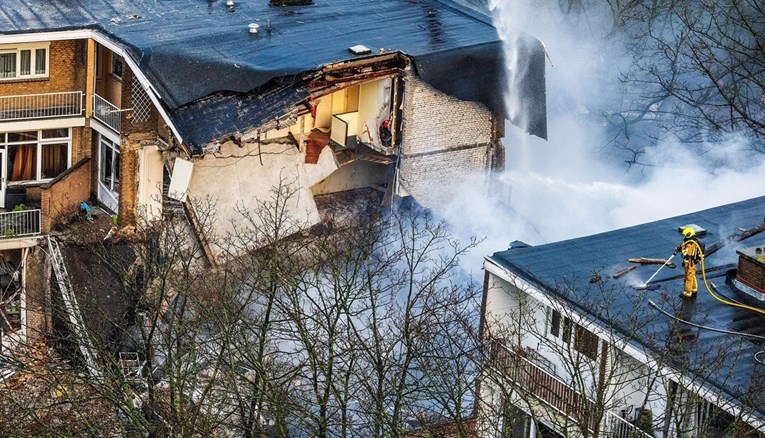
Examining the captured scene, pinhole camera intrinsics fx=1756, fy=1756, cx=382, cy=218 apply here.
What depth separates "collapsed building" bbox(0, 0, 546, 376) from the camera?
4166 centimetres

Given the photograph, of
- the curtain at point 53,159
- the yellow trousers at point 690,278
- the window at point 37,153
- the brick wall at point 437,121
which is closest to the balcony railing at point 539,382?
the yellow trousers at point 690,278

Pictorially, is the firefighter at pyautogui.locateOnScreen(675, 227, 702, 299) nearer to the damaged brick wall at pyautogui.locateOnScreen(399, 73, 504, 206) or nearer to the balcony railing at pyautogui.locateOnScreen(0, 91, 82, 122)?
the damaged brick wall at pyautogui.locateOnScreen(399, 73, 504, 206)

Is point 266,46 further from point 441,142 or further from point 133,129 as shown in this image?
point 441,142

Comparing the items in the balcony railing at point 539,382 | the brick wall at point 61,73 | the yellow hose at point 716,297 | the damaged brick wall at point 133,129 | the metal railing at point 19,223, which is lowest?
the balcony railing at point 539,382

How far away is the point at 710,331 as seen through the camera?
2931 centimetres

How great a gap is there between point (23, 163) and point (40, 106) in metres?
1.86

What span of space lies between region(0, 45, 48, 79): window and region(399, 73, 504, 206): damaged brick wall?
9.27 meters

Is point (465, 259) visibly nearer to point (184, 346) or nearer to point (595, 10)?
point (184, 346)

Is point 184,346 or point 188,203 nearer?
point 184,346

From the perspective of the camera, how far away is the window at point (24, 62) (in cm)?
4394

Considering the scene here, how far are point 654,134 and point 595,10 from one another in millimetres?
7479

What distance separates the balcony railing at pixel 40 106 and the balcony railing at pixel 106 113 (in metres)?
0.42

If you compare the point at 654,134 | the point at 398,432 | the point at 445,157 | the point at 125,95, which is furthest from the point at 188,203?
the point at 654,134

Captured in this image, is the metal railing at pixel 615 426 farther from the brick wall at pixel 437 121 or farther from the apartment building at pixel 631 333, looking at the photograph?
the brick wall at pixel 437 121
